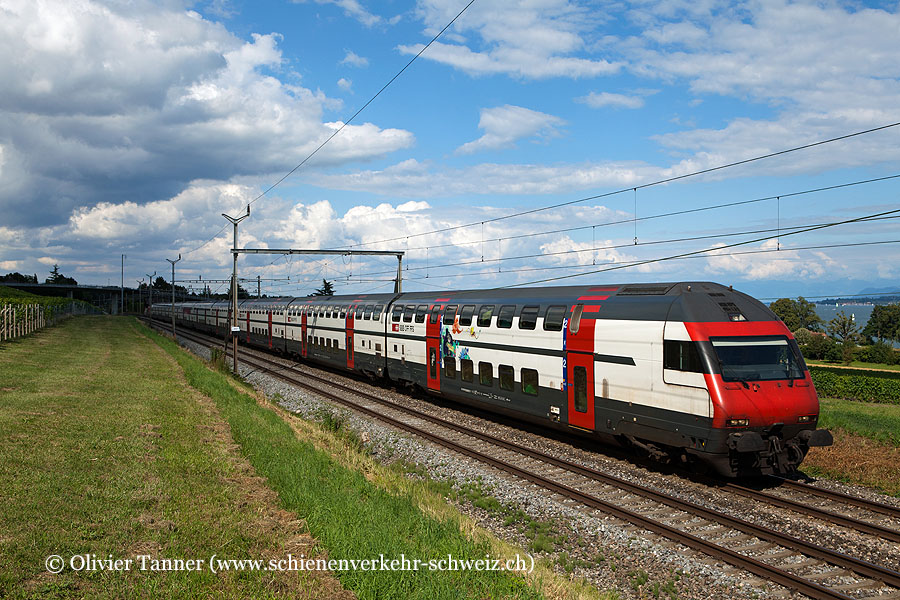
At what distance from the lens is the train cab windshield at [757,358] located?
12922 mm

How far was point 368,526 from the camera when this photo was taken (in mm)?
9359

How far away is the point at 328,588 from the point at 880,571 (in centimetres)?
795

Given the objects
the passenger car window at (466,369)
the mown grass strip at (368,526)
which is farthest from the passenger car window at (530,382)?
the mown grass strip at (368,526)

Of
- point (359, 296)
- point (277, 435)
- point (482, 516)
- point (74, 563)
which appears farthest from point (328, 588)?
point (359, 296)

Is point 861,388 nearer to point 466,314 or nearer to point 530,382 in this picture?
point 466,314

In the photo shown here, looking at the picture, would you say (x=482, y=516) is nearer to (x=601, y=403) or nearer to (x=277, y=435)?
(x=601, y=403)

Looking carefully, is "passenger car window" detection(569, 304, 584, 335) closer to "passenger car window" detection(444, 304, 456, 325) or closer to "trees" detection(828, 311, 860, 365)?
"passenger car window" detection(444, 304, 456, 325)

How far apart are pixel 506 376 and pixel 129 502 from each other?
11.9 metres

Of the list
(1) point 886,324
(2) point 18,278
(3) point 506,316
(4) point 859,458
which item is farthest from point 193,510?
(2) point 18,278

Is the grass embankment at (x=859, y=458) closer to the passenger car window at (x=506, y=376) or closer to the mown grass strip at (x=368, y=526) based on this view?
the passenger car window at (x=506, y=376)

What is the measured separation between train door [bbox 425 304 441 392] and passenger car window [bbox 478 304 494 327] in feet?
9.80

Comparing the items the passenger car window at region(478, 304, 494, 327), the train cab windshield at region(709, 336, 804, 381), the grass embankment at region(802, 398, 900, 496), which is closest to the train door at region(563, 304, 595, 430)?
the train cab windshield at region(709, 336, 804, 381)

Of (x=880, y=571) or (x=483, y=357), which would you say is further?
(x=483, y=357)

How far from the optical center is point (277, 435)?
632 inches
